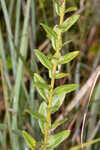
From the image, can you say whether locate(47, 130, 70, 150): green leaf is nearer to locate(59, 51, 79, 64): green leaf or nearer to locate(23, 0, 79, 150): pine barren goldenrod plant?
locate(23, 0, 79, 150): pine barren goldenrod plant

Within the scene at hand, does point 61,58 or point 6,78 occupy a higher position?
point 61,58

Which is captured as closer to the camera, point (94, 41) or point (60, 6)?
point (60, 6)

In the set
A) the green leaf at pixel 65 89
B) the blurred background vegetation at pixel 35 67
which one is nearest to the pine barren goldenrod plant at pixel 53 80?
the green leaf at pixel 65 89

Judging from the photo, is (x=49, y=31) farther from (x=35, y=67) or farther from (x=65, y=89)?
(x=35, y=67)

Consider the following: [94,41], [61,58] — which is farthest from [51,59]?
[94,41]

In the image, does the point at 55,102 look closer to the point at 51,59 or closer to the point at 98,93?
the point at 51,59

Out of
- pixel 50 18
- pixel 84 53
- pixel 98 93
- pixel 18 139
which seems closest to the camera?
pixel 18 139

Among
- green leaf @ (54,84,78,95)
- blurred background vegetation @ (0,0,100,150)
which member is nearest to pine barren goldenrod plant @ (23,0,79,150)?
green leaf @ (54,84,78,95)
